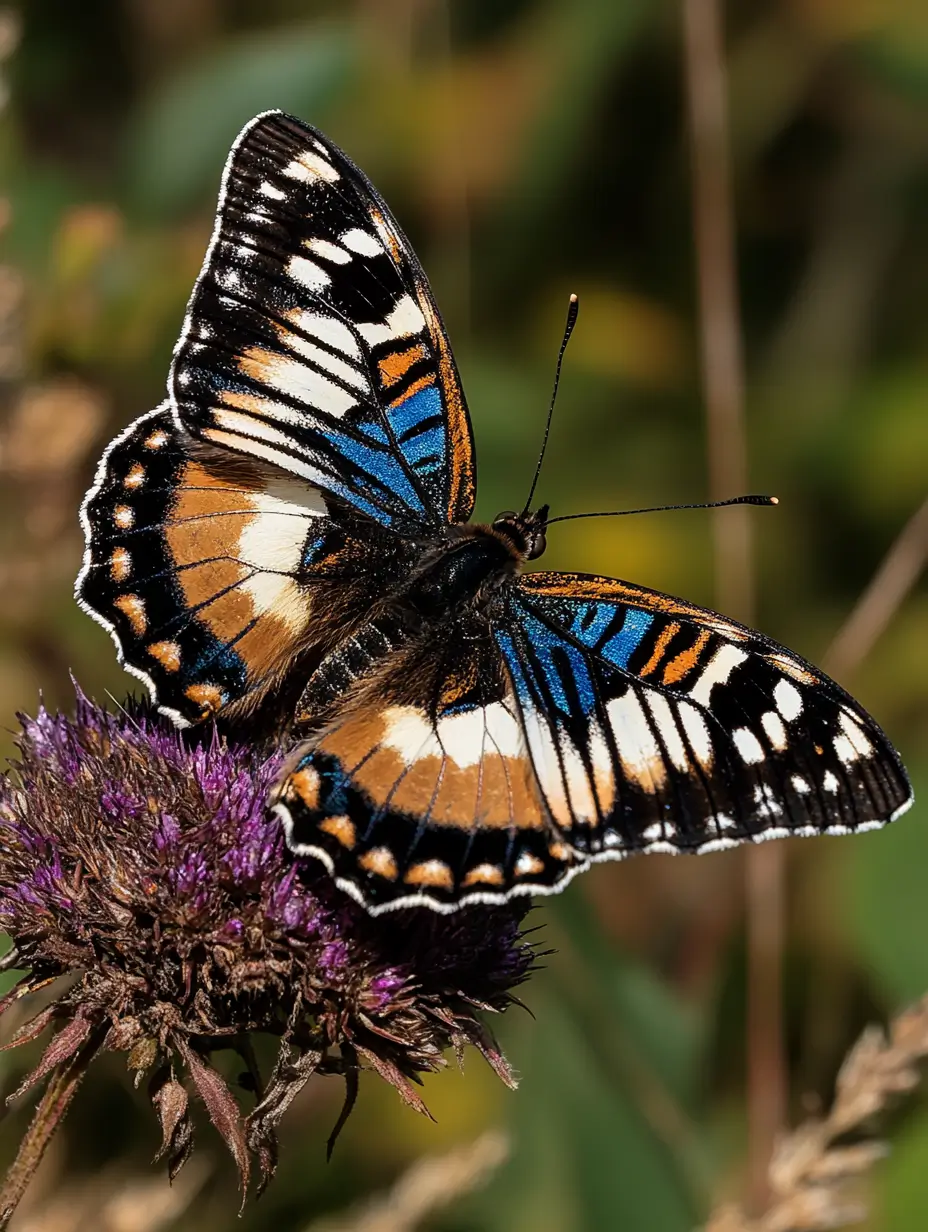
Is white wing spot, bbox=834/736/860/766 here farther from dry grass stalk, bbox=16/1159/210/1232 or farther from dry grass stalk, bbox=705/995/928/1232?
dry grass stalk, bbox=16/1159/210/1232

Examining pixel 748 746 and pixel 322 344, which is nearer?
pixel 748 746

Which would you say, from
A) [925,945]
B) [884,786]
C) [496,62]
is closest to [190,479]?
[884,786]

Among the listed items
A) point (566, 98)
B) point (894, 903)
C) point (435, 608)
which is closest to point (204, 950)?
point (435, 608)

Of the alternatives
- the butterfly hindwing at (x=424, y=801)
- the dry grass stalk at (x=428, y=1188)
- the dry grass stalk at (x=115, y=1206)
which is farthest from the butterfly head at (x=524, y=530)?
the dry grass stalk at (x=115, y=1206)

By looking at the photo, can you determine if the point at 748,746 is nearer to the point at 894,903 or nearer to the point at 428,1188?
the point at 428,1188

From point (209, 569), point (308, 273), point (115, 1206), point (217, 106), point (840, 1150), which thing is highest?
point (217, 106)

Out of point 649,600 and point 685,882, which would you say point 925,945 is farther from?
point 649,600
